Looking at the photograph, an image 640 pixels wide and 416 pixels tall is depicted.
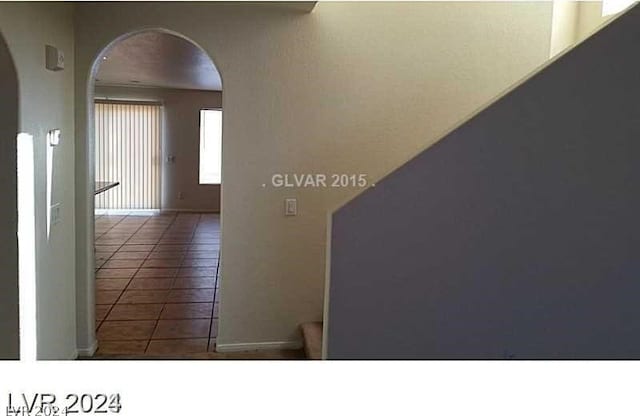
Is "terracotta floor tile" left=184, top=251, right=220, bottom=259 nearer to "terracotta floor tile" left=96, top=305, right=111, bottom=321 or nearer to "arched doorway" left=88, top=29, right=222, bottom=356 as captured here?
"arched doorway" left=88, top=29, right=222, bottom=356

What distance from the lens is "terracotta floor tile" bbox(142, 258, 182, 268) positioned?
225 inches

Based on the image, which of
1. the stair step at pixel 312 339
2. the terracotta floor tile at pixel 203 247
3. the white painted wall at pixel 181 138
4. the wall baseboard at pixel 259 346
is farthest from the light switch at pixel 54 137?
the white painted wall at pixel 181 138

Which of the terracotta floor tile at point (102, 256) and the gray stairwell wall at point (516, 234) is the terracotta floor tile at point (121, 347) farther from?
the terracotta floor tile at point (102, 256)

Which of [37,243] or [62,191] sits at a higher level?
[62,191]

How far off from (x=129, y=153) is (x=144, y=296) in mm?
5131

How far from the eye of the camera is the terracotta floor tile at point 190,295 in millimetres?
4586

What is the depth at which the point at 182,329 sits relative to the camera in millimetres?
3957

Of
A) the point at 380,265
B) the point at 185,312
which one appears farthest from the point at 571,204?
the point at 185,312

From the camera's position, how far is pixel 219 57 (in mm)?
3332

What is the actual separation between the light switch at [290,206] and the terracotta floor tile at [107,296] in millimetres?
1856

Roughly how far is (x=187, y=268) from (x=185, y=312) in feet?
4.55

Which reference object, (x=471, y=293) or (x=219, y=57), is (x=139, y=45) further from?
(x=471, y=293)

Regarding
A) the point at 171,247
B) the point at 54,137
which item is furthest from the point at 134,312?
the point at 171,247

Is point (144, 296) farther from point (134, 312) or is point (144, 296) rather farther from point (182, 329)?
point (182, 329)
